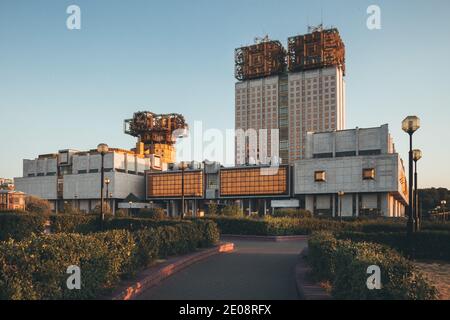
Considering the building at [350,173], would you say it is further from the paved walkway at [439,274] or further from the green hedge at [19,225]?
the paved walkway at [439,274]

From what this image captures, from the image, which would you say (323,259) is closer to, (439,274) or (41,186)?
(439,274)

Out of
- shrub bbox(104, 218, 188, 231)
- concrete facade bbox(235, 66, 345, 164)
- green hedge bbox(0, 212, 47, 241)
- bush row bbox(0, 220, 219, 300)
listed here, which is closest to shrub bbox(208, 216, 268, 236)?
shrub bbox(104, 218, 188, 231)

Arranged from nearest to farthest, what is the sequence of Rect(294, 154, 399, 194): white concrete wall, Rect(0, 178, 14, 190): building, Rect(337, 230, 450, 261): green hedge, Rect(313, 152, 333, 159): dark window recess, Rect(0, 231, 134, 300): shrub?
Rect(0, 231, 134, 300): shrub, Rect(337, 230, 450, 261): green hedge, Rect(294, 154, 399, 194): white concrete wall, Rect(313, 152, 333, 159): dark window recess, Rect(0, 178, 14, 190): building

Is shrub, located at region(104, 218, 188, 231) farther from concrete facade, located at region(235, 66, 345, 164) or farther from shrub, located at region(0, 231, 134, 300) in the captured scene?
concrete facade, located at region(235, 66, 345, 164)

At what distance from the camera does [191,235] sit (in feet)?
56.1

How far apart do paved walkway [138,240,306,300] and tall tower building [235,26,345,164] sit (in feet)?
470

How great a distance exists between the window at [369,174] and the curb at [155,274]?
63602mm

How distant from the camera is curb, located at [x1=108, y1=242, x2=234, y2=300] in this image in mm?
9547

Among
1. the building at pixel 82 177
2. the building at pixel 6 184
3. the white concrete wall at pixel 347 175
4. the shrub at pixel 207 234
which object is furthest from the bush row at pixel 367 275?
the building at pixel 6 184

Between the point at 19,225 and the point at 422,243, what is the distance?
23.0 m

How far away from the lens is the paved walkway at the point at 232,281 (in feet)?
33.9

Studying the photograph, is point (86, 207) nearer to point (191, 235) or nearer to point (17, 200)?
point (17, 200)

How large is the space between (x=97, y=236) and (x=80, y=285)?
3.54 metres
